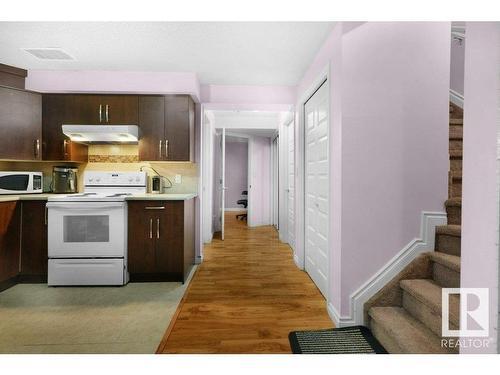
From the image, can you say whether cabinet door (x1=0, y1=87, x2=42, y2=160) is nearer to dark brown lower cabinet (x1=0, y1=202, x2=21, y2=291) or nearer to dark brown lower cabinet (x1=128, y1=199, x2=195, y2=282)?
dark brown lower cabinet (x1=0, y1=202, x2=21, y2=291)

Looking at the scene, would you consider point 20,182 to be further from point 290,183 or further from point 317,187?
point 290,183

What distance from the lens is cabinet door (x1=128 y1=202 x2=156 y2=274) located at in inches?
122

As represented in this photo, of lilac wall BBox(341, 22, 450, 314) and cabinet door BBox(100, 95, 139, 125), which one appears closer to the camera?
lilac wall BBox(341, 22, 450, 314)

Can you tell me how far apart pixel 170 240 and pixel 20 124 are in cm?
214

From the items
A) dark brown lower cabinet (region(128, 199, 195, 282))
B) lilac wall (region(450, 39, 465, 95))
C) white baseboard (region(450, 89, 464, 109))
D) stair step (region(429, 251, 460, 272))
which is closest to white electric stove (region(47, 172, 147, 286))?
dark brown lower cabinet (region(128, 199, 195, 282))

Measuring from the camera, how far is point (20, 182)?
10.9 ft

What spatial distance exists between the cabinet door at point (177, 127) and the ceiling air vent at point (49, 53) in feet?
3.60

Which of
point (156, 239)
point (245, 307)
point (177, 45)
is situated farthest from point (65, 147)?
point (245, 307)

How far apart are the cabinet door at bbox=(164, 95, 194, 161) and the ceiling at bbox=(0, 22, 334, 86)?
0.38 metres

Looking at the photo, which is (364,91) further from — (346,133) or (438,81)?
(438,81)

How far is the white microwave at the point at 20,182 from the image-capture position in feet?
10.6

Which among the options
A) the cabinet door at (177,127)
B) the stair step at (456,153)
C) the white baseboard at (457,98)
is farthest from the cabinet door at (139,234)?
the white baseboard at (457,98)

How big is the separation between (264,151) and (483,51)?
245 inches

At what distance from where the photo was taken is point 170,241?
3129 mm
